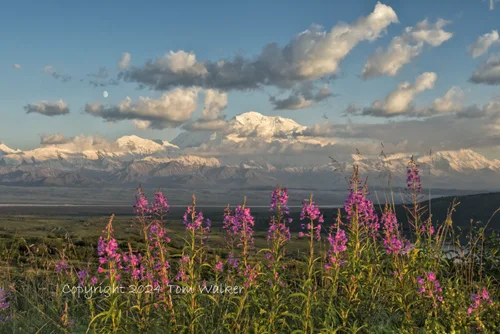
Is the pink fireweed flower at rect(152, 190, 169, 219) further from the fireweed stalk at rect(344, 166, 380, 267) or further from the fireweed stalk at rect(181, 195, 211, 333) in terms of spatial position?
the fireweed stalk at rect(344, 166, 380, 267)

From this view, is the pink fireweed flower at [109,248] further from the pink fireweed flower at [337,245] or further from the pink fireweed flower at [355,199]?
the pink fireweed flower at [355,199]

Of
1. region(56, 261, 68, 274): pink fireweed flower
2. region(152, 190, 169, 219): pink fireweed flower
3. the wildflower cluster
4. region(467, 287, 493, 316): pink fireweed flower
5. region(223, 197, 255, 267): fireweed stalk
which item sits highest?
the wildflower cluster

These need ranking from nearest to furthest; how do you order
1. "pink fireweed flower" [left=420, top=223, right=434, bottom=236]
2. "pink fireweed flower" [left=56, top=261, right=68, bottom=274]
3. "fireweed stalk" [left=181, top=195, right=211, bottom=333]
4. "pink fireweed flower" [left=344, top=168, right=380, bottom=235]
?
1. "fireweed stalk" [left=181, top=195, right=211, bottom=333]
2. "pink fireweed flower" [left=344, top=168, right=380, bottom=235]
3. "pink fireweed flower" [left=420, top=223, right=434, bottom=236]
4. "pink fireweed flower" [left=56, top=261, right=68, bottom=274]

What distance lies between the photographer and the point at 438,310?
268 inches

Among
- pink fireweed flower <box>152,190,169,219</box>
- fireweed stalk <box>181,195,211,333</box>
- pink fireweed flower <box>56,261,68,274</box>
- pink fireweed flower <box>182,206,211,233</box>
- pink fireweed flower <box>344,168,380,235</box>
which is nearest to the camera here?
fireweed stalk <box>181,195,211,333</box>

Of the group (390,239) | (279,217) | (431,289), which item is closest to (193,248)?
(279,217)

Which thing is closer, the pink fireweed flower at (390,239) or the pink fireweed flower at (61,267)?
the pink fireweed flower at (390,239)

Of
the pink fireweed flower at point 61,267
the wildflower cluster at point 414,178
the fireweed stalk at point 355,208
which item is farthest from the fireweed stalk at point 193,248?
the wildflower cluster at point 414,178

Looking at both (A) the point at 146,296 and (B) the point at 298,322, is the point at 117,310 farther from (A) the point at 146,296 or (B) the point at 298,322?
(B) the point at 298,322

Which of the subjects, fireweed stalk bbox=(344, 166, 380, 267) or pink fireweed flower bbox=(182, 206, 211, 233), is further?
fireweed stalk bbox=(344, 166, 380, 267)

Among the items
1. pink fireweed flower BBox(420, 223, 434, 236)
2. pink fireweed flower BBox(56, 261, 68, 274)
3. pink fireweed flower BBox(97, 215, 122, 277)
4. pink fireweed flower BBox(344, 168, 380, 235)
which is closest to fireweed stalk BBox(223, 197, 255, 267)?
pink fireweed flower BBox(97, 215, 122, 277)

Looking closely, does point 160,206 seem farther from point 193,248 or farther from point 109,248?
point 109,248

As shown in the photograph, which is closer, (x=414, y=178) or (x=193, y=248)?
(x=193, y=248)

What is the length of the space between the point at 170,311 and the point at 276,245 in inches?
68.2
